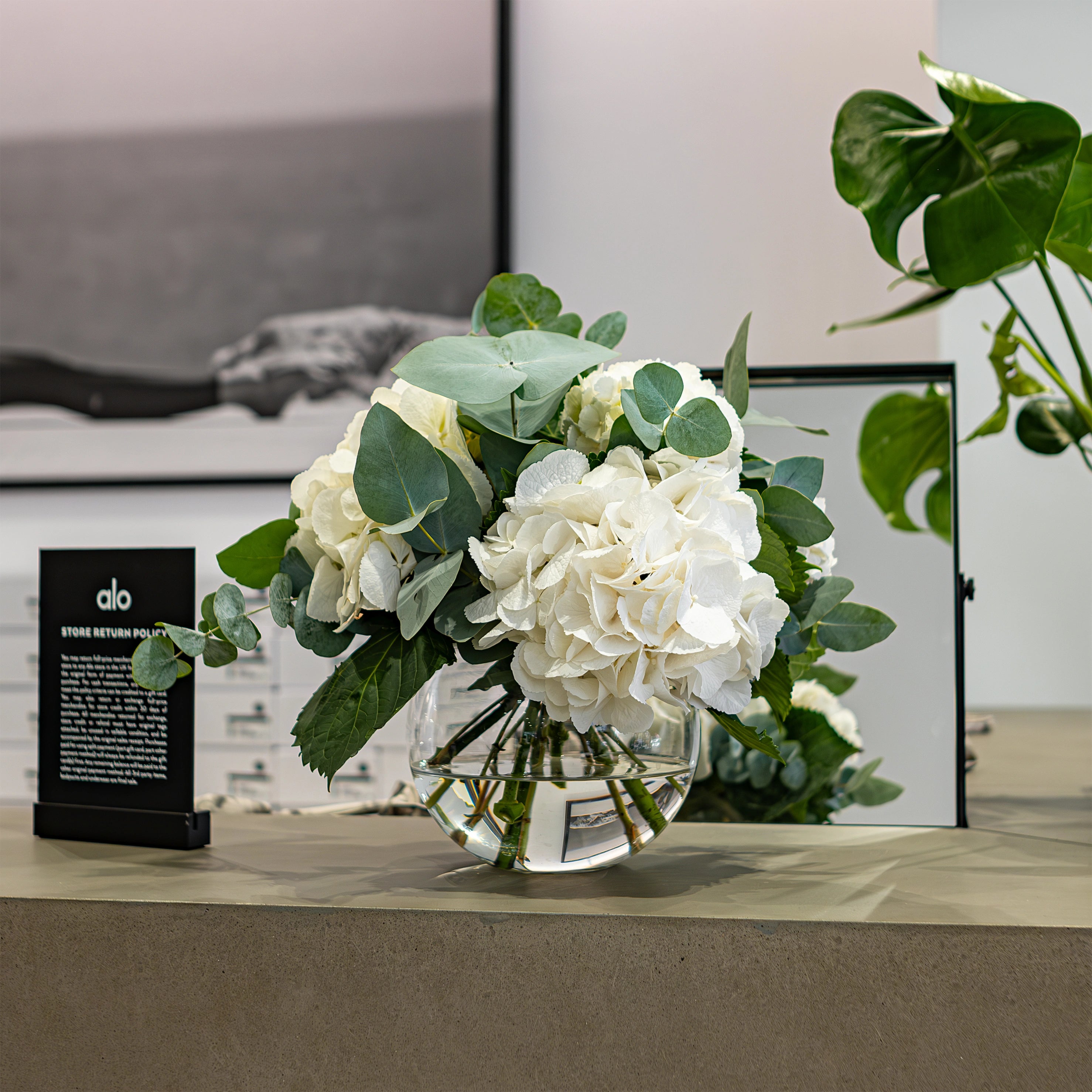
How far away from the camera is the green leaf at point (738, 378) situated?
56cm

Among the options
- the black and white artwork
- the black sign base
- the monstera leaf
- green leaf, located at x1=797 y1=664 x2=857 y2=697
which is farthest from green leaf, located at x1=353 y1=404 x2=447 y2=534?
the black and white artwork

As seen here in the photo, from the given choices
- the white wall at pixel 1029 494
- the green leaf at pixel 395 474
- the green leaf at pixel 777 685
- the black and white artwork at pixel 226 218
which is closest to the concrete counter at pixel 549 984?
the green leaf at pixel 777 685

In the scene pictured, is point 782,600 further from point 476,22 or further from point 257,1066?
point 476,22

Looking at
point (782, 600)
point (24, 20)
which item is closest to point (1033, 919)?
point (782, 600)

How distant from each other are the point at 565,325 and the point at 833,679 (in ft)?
1.65

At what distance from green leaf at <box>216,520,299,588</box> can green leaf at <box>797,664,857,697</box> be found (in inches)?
21.8

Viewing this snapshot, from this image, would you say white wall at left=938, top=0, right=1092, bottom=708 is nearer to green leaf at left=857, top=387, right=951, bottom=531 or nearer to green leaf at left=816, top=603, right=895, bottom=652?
green leaf at left=857, top=387, right=951, bottom=531

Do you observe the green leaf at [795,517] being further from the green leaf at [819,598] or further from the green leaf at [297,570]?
the green leaf at [297,570]

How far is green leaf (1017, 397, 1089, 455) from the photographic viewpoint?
923 millimetres

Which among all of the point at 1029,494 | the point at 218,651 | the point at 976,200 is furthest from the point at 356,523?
the point at 1029,494

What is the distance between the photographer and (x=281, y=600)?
565 mm

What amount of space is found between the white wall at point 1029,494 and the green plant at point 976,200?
31.9 inches

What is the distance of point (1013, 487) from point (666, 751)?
1.38m

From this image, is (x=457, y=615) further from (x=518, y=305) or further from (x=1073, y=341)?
(x=1073, y=341)
